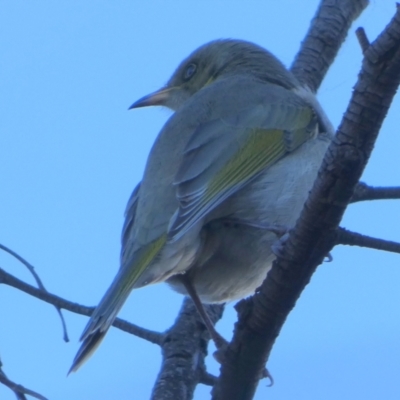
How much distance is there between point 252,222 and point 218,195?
0.82ft

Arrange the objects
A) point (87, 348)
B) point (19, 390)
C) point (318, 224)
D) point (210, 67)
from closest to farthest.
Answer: point (318, 224), point (19, 390), point (87, 348), point (210, 67)

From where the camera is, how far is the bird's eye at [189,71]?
736 centimetres

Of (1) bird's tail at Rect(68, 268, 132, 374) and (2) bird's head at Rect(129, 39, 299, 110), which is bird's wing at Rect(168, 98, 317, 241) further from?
(2) bird's head at Rect(129, 39, 299, 110)

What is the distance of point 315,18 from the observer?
7527 mm

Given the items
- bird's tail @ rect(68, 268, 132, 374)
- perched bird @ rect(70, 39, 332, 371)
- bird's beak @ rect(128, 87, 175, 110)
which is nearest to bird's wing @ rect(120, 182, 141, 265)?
perched bird @ rect(70, 39, 332, 371)

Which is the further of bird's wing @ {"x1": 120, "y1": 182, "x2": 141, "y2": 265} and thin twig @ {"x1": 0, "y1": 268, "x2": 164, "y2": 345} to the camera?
bird's wing @ {"x1": 120, "y1": 182, "x2": 141, "y2": 265}

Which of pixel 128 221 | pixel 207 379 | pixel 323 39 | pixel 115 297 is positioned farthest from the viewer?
pixel 323 39

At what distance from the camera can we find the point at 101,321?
13.8ft

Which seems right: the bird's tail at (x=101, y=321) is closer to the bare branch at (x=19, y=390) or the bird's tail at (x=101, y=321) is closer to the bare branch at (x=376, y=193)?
the bare branch at (x=19, y=390)

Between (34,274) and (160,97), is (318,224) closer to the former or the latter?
(34,274)

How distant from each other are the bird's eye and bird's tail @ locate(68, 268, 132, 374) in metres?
3.29

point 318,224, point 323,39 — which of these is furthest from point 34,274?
point 323,39

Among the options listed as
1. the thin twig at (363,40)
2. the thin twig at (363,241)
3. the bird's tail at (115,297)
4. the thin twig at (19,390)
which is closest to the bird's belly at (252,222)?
the bird's tail at (115,297)

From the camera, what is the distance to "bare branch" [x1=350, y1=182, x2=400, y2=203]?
3.90 metres
